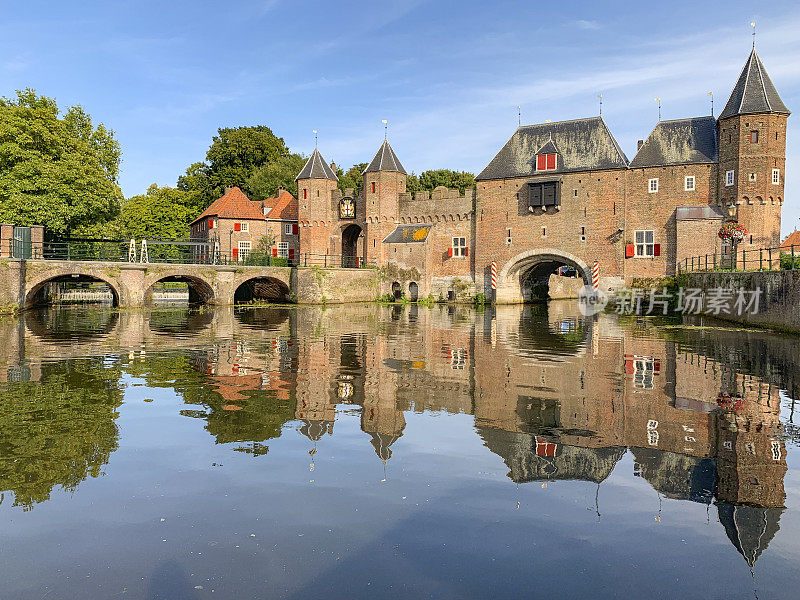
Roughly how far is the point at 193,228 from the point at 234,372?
53.2 m

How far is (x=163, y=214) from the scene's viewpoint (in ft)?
195

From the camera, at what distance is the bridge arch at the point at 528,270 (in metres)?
37.7

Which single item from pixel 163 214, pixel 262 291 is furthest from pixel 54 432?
pixel 163 214

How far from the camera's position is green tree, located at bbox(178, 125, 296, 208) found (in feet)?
204

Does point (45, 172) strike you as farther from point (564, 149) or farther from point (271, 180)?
point (564, 149)

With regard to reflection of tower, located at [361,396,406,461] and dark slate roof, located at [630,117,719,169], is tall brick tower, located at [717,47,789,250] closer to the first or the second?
dark slate roof, located at [630,117,719,169]

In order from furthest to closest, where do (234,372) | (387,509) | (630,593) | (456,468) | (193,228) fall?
(193,228), (234,372), (456,468), (387,509), (630,593)

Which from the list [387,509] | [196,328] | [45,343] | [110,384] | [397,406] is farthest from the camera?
[196,328]

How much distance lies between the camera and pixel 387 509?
15.7 feet

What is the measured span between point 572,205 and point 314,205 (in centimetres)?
1918

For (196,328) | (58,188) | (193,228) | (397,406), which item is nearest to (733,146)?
(196,328)

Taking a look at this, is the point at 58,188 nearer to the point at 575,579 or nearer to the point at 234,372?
the point at 234,372

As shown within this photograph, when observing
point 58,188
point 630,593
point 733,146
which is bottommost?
point 630,593

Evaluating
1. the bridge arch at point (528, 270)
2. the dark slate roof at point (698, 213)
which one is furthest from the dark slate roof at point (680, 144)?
the bridge arch at point (528, 270)
